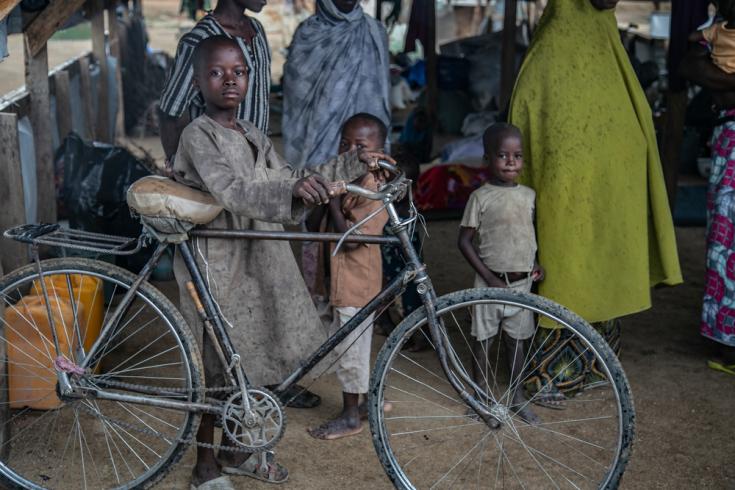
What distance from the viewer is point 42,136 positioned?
5.35m

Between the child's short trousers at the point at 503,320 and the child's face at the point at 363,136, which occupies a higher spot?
A: the child's face at the point at 363,136

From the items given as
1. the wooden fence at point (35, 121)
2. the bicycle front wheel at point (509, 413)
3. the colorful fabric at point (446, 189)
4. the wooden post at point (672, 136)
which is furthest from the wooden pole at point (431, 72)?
the bicycle front wheel at point (509, 413)

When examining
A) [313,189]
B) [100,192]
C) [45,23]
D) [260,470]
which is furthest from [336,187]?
[100,192]

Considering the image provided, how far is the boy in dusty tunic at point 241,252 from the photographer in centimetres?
298

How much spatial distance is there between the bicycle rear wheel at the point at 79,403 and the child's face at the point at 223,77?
2.26 ft

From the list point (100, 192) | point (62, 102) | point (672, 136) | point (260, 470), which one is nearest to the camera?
point (260, 470)

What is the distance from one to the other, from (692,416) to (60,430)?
2785 millimetres

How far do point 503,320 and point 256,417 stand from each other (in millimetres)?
1391

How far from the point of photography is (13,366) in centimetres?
388

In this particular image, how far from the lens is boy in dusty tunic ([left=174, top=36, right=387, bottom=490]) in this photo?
2984 millimetres

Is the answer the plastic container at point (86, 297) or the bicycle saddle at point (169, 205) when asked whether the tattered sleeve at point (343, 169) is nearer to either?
the bicycle saddle at point (169, 205)

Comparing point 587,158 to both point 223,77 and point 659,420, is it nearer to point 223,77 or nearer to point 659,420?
point 659,420

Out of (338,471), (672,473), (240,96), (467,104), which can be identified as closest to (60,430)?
(338,471)

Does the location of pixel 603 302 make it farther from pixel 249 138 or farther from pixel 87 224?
pixel 87 224
